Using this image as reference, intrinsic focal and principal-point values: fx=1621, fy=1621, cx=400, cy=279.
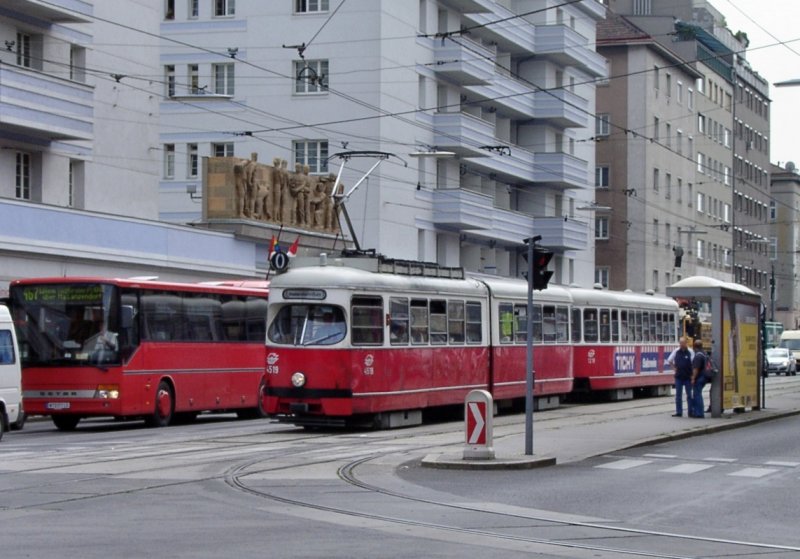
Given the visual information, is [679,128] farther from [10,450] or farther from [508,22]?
[10,450]

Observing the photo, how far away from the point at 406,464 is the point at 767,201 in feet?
349

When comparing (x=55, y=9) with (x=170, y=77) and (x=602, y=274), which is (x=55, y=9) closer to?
(x=170, y=77)

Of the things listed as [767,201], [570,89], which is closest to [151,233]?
[570,89]

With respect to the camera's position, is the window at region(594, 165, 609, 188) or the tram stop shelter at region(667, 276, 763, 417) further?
the window at region(594, 165, 609, 188)

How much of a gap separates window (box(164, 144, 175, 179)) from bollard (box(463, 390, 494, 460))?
4177cm

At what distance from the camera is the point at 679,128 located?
95000 mm

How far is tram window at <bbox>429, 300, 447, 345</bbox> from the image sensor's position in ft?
99.3

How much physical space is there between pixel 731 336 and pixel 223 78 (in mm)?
31996

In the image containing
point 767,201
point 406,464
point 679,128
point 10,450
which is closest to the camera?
point 406,464

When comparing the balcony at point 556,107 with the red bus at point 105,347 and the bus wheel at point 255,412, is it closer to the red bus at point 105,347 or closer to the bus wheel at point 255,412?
the bus wheel at point 255,412

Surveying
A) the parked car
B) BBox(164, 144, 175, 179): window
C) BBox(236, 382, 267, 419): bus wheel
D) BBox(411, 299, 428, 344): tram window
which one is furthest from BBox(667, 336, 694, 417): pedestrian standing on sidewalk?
the parked car

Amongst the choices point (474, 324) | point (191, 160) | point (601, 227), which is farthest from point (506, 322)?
point (601, 227)

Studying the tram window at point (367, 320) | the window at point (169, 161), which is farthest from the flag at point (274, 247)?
the window at point (169, 161)

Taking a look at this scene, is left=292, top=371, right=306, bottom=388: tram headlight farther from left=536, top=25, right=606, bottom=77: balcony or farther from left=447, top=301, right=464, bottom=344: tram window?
left=536, top=25, right=606, bottom=77: balcony
